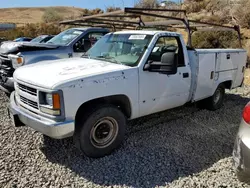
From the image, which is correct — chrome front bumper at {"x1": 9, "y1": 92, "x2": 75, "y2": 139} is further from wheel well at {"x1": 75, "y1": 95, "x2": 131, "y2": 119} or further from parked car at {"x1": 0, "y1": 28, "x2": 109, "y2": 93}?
parked car at {"x1": 0, "y1": 28, "x2": 109, "y2": 93}

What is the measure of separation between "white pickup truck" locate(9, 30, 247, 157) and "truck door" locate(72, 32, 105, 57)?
8.05ft

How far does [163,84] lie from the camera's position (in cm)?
449

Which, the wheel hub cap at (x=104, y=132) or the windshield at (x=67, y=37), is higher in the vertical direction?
the windshield at (x=67, y=37)

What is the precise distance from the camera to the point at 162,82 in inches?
176

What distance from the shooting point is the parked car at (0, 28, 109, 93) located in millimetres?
6102

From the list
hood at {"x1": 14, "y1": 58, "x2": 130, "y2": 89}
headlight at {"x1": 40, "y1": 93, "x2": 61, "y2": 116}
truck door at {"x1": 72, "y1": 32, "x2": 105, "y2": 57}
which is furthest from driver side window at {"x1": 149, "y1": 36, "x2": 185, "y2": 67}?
truck door at {"x1": 72, "y1": 32, "x2": 105, "y2": 57}

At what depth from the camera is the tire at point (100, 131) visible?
140 inches

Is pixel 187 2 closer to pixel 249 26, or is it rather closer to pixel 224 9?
pixel 224 9

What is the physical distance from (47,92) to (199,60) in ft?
10.9

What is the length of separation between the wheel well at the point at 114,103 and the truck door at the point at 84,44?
3.73m

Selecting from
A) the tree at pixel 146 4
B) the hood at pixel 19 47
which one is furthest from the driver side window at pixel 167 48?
the tree at pixel 146 4

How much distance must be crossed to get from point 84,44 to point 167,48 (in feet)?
11.1

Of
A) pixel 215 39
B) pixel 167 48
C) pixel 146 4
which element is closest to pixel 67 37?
pixel 167 48

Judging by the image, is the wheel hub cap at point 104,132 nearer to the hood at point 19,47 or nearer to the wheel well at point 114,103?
the wheel well at point 114,103
